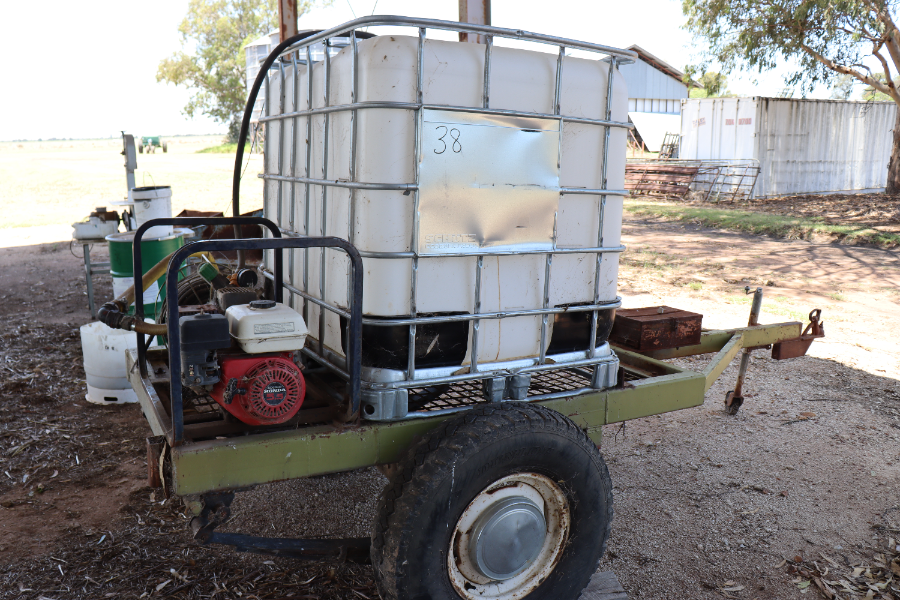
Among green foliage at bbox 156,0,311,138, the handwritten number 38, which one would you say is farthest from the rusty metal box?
green foliage at bbox 156,0,311,138

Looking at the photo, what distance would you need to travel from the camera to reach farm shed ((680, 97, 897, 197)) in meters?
19.6

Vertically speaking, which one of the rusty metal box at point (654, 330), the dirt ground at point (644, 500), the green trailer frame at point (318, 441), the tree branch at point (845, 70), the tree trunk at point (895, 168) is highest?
the tree branch at point (845, 70)

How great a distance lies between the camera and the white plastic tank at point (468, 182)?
2.37m

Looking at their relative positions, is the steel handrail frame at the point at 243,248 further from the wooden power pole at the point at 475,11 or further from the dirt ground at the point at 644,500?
the wooden power pole at the point at 475,11

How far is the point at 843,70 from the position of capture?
17.4 m

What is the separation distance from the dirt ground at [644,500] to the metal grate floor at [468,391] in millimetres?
803

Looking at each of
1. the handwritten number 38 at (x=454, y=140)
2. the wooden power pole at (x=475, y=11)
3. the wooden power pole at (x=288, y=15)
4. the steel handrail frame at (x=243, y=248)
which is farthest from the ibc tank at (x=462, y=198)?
the wooden power pole at (x=475, y=11)

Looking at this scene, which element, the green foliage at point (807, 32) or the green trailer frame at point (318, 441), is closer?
the green trailer frame at point (318, 441)

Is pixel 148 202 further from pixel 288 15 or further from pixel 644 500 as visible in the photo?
pixel 644 500

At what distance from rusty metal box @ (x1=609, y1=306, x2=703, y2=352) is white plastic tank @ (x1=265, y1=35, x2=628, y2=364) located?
89cm

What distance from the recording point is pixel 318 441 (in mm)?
2422

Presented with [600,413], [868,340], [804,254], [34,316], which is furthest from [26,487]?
[804,254]

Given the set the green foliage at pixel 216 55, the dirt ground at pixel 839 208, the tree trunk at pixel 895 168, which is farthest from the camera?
the green foliage at pixel 216 55

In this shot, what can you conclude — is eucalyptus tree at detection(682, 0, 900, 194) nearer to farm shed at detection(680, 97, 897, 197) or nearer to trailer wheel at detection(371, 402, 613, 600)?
farm shed at detection(680, 97, 897, 197)
